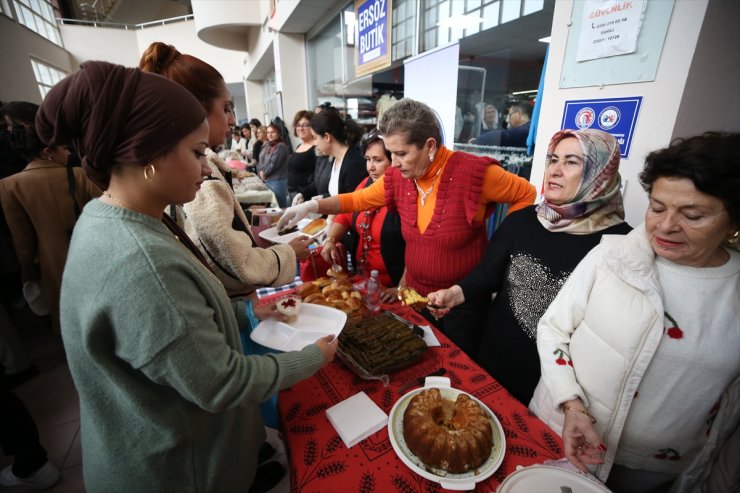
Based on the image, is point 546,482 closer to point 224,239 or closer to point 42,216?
point 224,239

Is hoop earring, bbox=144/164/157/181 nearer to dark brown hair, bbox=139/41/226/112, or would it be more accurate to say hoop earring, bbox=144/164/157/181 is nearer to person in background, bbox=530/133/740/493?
dark brown hair, bbox=139/41/226/112

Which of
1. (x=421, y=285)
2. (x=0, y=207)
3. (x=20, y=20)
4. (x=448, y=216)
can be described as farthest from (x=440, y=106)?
(x=20, y=20)

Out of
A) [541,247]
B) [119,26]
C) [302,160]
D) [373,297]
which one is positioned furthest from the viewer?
[119,26]

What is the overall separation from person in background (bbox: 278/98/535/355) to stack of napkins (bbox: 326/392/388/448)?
906 millimetres

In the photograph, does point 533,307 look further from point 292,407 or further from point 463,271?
point 292,407

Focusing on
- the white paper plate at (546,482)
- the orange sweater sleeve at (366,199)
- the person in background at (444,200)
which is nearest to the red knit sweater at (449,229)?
the person in background at (444,200)

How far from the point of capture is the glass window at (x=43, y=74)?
37.0ft

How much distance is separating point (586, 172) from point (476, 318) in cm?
100

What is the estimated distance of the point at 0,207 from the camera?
2.50 m

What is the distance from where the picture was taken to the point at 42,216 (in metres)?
2.51

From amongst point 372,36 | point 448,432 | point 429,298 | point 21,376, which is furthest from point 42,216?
point 372,36

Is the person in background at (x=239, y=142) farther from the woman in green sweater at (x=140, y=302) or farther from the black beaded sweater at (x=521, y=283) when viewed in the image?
the woman in green sweater at (x=140, y=302)

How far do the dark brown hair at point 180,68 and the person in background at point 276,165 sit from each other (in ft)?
16.3

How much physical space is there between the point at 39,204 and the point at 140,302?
2782 millimetres
